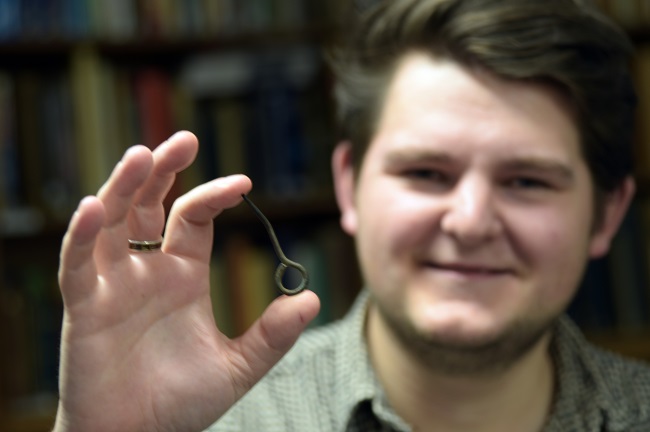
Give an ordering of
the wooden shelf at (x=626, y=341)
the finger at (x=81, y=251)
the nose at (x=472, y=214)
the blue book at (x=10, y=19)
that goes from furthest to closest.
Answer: the wooden shelf at (x=626, y=341) < the blue book at (x=10, y=19) < the nose at (x=472, y=214) < the finger at (x=81, y=251)

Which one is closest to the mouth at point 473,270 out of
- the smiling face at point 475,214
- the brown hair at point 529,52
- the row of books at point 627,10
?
the smiling face at point 475,214

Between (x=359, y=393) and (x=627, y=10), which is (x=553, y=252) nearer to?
(x=359, y=393)

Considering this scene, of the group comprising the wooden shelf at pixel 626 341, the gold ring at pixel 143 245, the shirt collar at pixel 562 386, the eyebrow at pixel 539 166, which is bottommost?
the wooden shelf at pixel 626 341

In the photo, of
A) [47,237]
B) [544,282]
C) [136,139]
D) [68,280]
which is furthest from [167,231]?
[47,237]

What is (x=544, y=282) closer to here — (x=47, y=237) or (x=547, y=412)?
(x=547, y=412)

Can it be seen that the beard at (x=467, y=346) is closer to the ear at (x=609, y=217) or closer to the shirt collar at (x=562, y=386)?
the shirt collar at (x=562, y=386)

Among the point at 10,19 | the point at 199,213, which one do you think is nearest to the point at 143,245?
the point at 199,213
